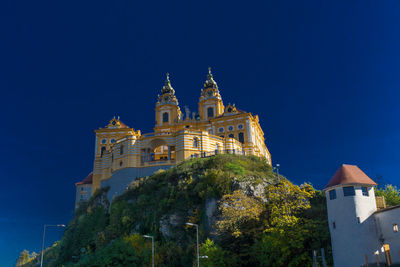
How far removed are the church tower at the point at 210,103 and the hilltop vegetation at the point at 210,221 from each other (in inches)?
950

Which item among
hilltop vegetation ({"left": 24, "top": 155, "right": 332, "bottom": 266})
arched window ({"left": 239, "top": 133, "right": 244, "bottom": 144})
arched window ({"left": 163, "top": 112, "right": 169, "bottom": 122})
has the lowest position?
hilltop vegetation ({"left": 24, "top": 155, "right": 332, "bottom": 266})

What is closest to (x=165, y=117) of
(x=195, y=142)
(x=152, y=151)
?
(x=152, y=151)

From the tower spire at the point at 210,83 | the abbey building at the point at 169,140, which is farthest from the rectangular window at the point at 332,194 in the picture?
the tower spire at the point at 210,83

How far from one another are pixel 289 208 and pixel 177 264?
15.2 meters

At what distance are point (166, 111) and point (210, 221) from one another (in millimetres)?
42786

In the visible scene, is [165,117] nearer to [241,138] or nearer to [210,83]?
[210,83]

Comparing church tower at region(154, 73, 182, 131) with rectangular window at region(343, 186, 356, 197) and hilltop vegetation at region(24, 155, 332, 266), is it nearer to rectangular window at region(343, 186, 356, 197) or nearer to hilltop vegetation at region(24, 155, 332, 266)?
hilltop vegetation at region(24, 155, 332, 266)

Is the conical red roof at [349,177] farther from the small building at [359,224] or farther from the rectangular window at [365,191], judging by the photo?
the rectangular window at [365,191]

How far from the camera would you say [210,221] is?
49656 millimetres

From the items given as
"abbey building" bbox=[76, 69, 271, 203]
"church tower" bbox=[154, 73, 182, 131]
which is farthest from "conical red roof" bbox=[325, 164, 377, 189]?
"church tower" bbox=[154, 73, 182, 131]

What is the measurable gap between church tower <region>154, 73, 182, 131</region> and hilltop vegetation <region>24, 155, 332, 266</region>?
983 inches

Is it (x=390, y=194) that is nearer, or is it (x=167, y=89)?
(x=390, y=194)

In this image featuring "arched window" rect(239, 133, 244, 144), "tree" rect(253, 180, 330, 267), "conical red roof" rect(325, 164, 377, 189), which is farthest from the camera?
"arched window" rect(239, 133, 244, 144)

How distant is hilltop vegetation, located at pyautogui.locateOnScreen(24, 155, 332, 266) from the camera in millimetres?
42031
